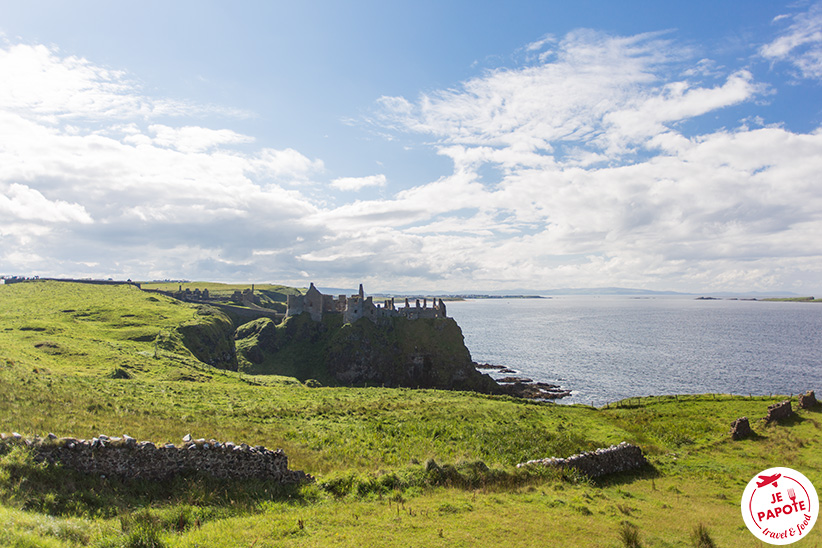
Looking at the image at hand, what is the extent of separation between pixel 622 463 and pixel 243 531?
21.4m

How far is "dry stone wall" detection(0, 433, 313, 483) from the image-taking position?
536 inches

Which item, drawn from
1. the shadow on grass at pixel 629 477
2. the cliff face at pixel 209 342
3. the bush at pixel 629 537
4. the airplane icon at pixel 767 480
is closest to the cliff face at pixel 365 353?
the cliff face at pixel 209 342

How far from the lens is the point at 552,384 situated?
9600cm

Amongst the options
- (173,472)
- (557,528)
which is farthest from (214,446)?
(557,528)

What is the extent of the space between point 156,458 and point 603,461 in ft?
72.3

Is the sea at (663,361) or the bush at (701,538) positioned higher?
the bush at (701,538)

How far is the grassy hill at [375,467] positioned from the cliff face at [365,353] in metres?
39.3

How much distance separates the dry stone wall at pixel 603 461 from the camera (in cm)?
2206

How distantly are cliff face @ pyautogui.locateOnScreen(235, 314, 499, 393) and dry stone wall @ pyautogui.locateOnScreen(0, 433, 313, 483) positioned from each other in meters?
71.3

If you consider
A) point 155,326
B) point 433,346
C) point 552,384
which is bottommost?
point 552,384

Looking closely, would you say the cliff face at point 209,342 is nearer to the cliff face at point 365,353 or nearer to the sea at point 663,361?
the cliff face at point 365,353

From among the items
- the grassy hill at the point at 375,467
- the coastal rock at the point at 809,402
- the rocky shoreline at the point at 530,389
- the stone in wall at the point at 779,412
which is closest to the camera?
the grassy hill at the point at 375,467

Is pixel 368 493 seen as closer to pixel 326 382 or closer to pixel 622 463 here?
pixel 622 463

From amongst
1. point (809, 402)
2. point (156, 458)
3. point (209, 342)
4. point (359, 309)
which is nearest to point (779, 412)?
point (809, 402)
